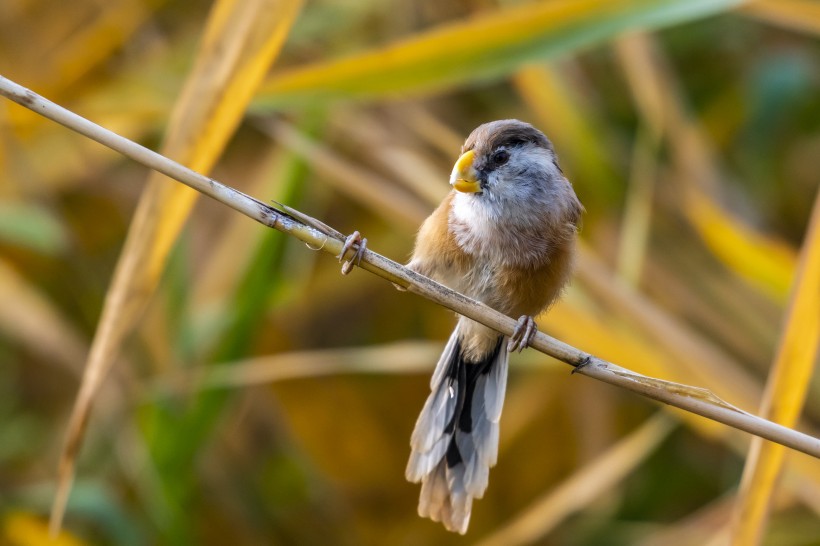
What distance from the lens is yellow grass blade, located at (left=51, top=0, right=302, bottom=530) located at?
183 cm

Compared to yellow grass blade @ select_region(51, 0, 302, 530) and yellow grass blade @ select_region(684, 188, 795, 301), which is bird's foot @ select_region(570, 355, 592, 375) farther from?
yellow grass blade @ select_region(684, 188, 795, 301)

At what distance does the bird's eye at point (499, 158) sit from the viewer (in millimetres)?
2004

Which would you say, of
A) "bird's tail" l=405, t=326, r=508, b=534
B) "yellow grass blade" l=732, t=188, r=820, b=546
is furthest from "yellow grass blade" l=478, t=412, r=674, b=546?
"yellow grass blade" l=732, t=188, r=820, b=546

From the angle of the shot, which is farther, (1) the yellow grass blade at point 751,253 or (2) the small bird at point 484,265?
(1) the yellow grass blade at point 751,253

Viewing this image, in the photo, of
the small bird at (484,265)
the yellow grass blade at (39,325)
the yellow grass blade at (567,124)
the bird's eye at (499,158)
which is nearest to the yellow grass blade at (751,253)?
the yellow grass blade at (567,124)

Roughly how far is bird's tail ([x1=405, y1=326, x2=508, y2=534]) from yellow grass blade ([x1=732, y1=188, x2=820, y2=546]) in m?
0.51

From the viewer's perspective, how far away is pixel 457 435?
84.4 inches

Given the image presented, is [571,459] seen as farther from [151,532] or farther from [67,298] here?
[67,298]

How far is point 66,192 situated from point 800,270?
2561mm

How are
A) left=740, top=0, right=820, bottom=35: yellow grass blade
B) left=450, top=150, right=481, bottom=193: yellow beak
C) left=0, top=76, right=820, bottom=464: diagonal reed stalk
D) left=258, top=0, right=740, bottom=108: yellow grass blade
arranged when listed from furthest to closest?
left=740, top=0, right=820, bottom=35: yellow grass blade, left=258, top=0, right=740, bottom=108: yellow grass blade, left=450, top=150, right=481, bottom=193: yellow beak, left=0, top=76, right=820, bottom=464: diagonal reed stalk

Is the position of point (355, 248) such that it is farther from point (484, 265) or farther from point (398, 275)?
point (484, 265)

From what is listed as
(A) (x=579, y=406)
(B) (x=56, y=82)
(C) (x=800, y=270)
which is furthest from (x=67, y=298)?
(C) (x=800, y=270)

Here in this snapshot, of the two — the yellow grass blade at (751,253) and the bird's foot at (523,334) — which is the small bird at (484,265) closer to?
the bird's foot at (523,334)

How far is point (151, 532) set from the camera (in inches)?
110
